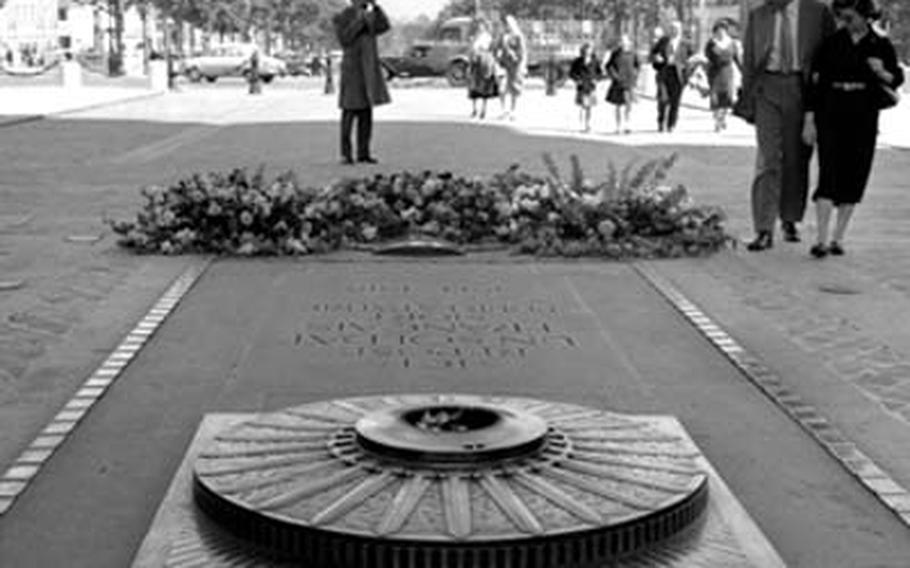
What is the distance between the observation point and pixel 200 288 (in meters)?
8.70

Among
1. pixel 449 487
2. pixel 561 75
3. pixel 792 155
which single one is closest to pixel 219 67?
pixel 561 75

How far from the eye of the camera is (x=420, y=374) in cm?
634

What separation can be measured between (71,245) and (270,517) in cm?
741

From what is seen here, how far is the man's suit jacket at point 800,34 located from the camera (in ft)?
33.7

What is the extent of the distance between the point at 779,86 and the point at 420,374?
4.96 m

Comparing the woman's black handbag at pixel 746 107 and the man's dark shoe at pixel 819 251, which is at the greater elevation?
the woman's black handbag at pixel 746 107

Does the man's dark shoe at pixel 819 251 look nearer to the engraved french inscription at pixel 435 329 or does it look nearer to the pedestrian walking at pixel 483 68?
the engraved french inscription at pixel 435 329

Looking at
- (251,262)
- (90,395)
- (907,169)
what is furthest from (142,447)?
(907,169)

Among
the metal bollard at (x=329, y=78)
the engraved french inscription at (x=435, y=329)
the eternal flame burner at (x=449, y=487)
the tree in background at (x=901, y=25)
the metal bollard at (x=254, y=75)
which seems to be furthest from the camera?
the tree in background at (x=901, y=25)

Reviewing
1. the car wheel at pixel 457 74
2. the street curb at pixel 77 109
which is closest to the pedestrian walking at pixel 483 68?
the street curb at pixel 77 109

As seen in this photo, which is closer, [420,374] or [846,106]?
[420,374]

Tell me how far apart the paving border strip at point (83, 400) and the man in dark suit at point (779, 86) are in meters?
4.13

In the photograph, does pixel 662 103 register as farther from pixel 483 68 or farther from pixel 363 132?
pixel 363 132

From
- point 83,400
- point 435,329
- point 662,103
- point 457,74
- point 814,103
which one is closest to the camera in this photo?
point 83,400
